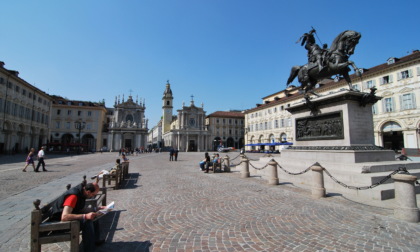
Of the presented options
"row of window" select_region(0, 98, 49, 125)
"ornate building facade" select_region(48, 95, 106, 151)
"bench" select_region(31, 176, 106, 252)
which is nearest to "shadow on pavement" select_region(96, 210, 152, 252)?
"bench" select_region(31, 176, 106, 252)

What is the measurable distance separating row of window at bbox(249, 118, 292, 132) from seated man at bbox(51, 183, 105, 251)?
140 ft

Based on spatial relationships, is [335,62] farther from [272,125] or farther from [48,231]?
[272,125]

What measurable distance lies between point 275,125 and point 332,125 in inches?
1546

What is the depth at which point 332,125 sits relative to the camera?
9.10 meters

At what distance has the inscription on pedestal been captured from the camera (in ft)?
28.9

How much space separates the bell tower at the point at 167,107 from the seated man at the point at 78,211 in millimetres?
78423

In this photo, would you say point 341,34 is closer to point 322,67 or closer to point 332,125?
point 322,67

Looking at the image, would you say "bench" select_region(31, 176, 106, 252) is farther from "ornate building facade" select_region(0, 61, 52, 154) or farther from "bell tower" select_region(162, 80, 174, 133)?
"bell tower" select_region(162, 80, 174, 133)

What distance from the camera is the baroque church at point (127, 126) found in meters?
61.6

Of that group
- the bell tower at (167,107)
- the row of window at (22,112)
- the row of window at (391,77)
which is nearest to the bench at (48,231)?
the row of window at (391,77)

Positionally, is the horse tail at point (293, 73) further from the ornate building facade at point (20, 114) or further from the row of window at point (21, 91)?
the row of window at point (21, 91)

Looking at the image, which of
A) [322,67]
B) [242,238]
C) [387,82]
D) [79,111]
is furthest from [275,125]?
[79,111]

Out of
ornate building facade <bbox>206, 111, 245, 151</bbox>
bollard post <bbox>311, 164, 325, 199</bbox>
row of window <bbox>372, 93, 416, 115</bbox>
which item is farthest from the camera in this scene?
A: ornate building facade <bbox>206, 111, 245, 151</bbox>

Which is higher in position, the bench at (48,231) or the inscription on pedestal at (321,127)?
the inscription on pedestal at (321,127)
